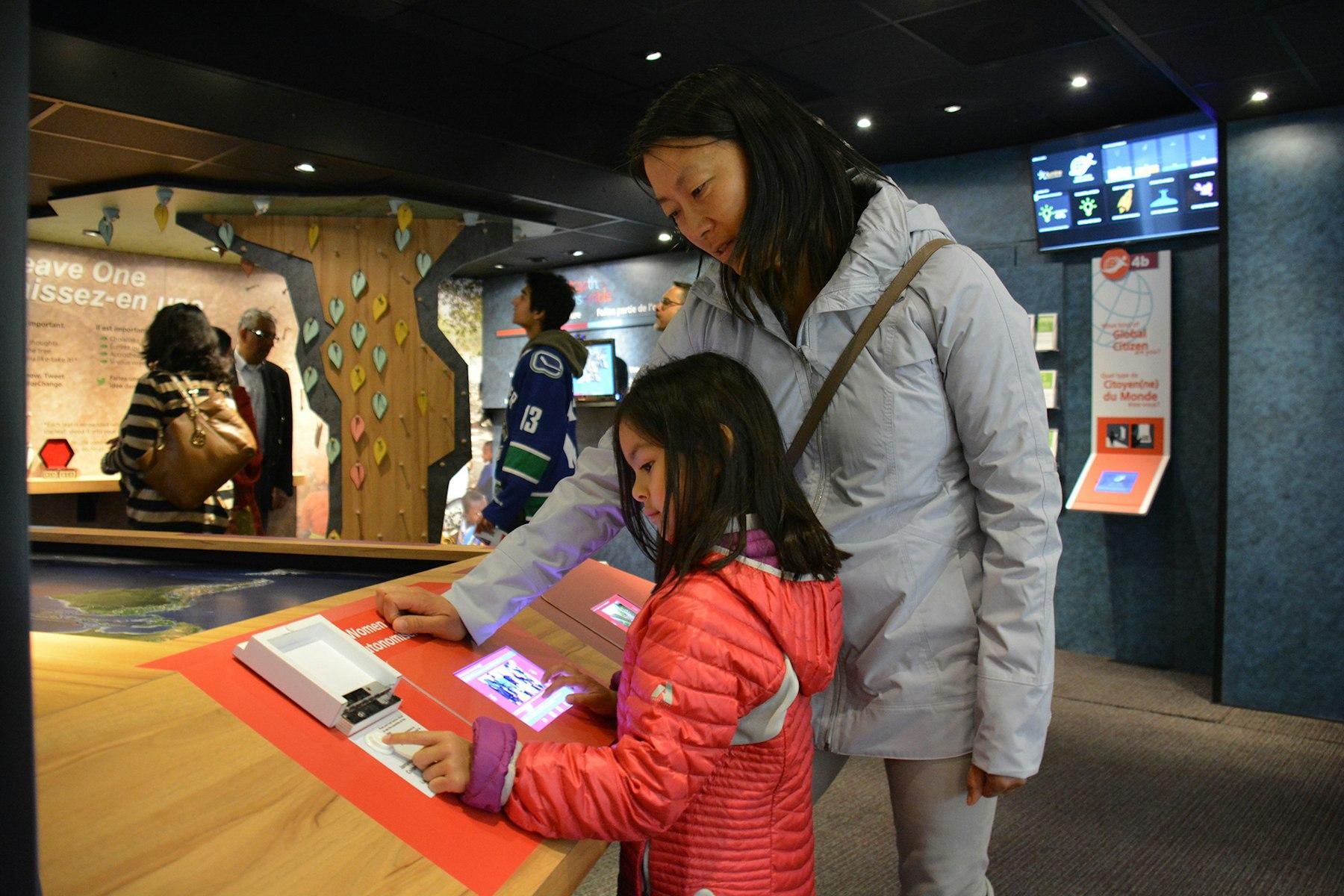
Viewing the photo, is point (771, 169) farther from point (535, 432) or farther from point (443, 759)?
point (535, 432)

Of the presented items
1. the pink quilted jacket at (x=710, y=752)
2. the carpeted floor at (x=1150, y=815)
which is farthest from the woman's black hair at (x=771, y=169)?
the carpeted floor at (x=1150, y=815)

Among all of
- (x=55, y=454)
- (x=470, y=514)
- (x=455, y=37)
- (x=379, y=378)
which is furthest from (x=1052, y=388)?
(x=55, y=454)

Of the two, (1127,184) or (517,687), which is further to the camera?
(1127,184)

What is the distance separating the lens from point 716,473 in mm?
1111

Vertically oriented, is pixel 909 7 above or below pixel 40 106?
above

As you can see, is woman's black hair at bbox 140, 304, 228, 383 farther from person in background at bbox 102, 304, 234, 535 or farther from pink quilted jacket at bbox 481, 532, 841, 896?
pink quilted jacket at bbox 481, 532, 841, 896

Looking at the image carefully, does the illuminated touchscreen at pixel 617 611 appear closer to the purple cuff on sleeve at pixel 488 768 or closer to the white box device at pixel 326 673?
the white box device at pixel 326 673

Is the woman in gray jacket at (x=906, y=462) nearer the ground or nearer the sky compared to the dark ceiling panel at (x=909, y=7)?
nearer the ground

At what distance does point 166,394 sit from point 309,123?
1.38 m

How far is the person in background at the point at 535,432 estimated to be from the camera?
3475 mm

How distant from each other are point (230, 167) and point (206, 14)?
1420 mm

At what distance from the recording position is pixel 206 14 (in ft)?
11.5

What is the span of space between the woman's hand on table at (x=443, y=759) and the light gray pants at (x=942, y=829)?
1.92ft

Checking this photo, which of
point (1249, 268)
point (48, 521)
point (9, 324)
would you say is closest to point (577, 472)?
point (9, 324)
